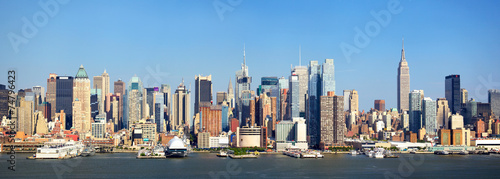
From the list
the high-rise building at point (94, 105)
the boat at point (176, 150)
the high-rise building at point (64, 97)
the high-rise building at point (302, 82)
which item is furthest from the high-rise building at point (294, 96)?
the boat at point (176, 150)

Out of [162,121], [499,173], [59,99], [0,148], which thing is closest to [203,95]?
[162,121]

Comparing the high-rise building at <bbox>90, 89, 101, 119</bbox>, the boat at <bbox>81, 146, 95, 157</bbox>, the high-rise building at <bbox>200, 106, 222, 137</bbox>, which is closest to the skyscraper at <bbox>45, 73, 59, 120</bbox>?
the high-rise building at <bbox>90, 89, 101, 119</bbox>

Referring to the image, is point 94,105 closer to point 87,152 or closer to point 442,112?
point 442,112

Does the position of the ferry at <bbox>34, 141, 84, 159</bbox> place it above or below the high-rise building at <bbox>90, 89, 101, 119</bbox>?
below

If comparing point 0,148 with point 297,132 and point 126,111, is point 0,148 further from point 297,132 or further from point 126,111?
point 126,111

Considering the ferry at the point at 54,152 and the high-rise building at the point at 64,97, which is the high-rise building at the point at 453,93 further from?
the ferry at the point at 54,152

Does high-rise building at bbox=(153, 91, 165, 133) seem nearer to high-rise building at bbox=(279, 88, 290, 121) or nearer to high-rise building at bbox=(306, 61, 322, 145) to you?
high-rise building at bbox=(279, 88, 290, 121)
